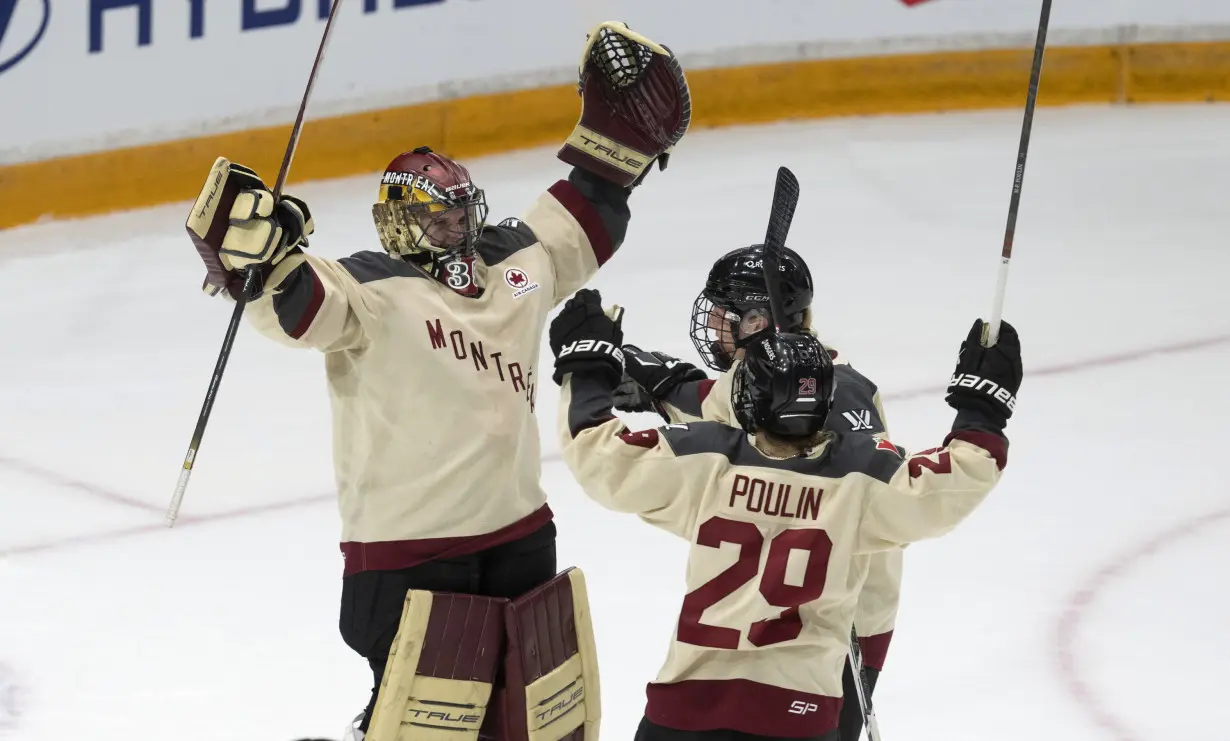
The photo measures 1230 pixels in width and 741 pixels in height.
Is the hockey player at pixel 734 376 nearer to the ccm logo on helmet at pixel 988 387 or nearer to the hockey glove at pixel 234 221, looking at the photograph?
the ccm logo on helmet at pixel 988 387

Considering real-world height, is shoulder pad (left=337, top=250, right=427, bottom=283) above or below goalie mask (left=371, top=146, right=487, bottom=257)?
below

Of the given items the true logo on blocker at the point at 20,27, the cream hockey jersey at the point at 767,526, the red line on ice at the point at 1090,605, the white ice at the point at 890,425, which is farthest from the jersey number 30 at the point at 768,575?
the true logo on blocker at the point at 20,27

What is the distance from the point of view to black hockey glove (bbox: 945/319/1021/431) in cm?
260

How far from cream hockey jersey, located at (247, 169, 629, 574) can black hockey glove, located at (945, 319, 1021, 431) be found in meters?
0.75

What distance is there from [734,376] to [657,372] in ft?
1.45

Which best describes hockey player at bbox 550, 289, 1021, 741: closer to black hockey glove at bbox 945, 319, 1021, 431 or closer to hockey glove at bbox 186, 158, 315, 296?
black hockey glove at bbox 945, 319, 1021, 431

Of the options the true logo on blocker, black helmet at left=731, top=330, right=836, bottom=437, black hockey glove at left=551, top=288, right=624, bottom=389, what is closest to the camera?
black helmet at left=731, top=330, right=836, bottom=437

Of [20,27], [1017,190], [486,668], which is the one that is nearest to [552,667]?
[486,668]

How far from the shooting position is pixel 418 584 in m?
2.98

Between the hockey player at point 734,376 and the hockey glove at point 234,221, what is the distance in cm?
65

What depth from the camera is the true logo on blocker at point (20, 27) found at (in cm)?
593

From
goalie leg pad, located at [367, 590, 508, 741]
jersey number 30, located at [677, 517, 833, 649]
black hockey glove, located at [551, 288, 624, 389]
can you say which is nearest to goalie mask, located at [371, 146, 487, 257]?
black hockey glove, located at [551, 288, 624, 389]

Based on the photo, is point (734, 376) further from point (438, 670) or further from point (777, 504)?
point (438, 670)

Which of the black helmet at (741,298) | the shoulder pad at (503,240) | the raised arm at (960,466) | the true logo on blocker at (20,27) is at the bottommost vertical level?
the raised arm at (960,466)
